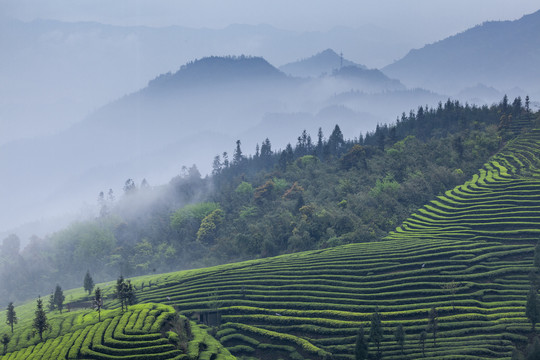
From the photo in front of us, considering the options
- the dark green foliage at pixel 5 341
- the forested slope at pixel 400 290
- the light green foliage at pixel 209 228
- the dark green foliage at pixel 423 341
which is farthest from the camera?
the light green foliage at pixel 209 228

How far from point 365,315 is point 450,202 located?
115 ft

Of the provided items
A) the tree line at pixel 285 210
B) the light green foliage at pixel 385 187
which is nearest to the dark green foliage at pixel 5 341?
the tree line at pixel 285 210

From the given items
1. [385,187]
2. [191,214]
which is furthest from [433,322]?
[191,214]

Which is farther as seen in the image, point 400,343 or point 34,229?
point 34,229

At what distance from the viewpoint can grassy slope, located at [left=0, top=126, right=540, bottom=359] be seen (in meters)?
48.0

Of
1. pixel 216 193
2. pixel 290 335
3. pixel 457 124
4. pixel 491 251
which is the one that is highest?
pixel 457 124

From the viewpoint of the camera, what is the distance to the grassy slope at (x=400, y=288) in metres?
48.0

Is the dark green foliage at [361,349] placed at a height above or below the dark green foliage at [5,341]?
below

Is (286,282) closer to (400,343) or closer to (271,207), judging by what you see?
(400,343)

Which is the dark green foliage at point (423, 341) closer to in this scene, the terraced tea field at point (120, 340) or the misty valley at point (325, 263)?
the misty valley at point (325, 263)

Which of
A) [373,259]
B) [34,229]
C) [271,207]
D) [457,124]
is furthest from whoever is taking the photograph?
[34,229]

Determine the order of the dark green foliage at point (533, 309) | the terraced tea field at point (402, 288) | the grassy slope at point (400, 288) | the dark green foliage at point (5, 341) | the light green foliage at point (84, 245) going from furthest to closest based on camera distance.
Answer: the light green foliage at point (84, 245) → the dark green foliage at point (5, 341) → the grassy slope at point (400, 288) → the terraced tea field at point (402, 288) → the dark green foliage at point (533, 309)

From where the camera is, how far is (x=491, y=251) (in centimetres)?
6241

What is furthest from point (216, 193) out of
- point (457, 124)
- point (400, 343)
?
point (400, 343)
